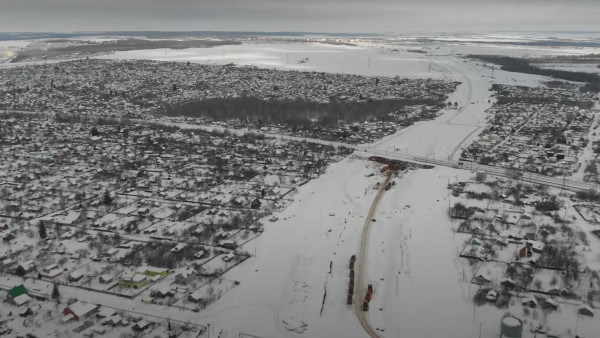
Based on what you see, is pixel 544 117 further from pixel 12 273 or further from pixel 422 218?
pixel 12 273

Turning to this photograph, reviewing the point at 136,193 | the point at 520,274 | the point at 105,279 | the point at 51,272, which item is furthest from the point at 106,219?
the point at 520,274

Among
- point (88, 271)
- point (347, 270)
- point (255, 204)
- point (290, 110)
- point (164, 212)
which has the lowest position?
point (347, 270)

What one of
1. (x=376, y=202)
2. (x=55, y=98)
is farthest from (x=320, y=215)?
(x=55, y=98)

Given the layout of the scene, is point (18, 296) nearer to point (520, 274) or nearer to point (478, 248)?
point (478, 248)

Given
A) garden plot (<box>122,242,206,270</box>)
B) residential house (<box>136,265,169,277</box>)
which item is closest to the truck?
garden plot (<box>122,242,206,270</box>)

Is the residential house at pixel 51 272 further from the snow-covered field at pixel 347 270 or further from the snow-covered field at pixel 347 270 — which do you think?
the snow-covered field at pixel 347 270

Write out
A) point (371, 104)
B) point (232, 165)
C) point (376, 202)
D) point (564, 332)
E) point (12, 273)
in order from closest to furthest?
point (564, 332) < point (12, 273) < point (376, 202) < point (232, 165) < point (371, 104)
